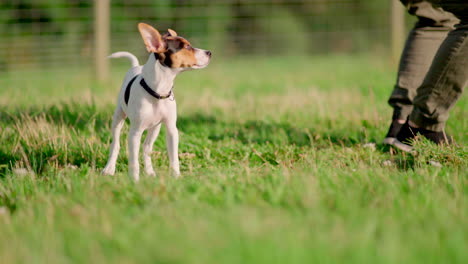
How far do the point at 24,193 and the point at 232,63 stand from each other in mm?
10996

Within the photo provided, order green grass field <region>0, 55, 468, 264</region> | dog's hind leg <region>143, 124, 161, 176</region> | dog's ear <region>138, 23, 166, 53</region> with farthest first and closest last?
dog's hind leg <region>143, 124, 161, 176</region> < dog's ear <region>138, 23, 166, 53</region> < green grass field <region>0, 55, 468, 264</region>

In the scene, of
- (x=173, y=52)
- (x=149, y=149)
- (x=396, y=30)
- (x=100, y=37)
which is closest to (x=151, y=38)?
(x=173, y=52)

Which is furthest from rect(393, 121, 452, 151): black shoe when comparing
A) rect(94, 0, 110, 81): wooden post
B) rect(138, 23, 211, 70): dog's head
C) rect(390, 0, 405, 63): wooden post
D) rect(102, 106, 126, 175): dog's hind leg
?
rect(390, 0, 405, 63): wooden post

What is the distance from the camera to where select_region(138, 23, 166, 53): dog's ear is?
2553mm

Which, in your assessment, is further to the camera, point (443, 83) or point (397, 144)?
point (397, 144)

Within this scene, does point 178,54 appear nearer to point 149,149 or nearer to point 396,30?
point 149,149

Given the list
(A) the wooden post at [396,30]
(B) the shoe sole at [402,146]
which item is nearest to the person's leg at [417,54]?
(B) the shoe sole at [402,146]

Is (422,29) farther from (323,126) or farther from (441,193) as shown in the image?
(441,193)

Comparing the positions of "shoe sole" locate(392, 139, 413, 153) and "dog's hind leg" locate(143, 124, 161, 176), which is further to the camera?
"shoe sole" locate(392, 139, 413, 153)

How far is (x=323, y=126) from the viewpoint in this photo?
3.99 meters

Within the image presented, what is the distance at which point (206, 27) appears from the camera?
16.5 meters

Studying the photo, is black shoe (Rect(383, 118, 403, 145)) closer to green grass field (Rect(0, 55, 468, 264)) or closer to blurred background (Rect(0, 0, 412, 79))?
green grass field (Rect(0, 55, 468, 264))

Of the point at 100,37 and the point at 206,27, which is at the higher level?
the point at 100,37

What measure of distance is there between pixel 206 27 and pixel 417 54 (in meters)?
13.5
